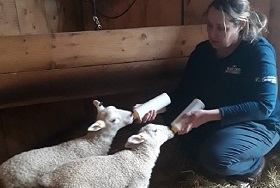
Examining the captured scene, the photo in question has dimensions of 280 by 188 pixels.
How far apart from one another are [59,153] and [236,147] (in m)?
0.79

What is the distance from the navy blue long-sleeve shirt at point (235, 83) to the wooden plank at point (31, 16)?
92cm

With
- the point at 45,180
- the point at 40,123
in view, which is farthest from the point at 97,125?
the point at 40,123

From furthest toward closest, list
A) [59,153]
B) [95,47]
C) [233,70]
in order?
[95,47]
[233,70]
[59,153]

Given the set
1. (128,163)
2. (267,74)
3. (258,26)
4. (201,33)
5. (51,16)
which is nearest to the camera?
(128,163)

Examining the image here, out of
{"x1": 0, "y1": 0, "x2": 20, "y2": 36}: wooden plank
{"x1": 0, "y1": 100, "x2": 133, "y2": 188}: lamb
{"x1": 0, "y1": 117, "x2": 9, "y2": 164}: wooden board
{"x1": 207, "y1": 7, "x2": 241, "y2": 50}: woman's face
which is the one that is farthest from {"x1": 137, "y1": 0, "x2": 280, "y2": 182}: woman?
{"x1": 0, "y1": 0, "x2": 20, "y2": 36}: wooden plank

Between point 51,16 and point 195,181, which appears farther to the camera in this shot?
point 51,16

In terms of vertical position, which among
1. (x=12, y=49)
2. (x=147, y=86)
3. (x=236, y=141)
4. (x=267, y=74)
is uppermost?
(x=12, y=49)

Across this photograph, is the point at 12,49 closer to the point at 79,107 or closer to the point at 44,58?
the point at 44,58

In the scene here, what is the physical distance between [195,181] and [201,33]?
0.82m

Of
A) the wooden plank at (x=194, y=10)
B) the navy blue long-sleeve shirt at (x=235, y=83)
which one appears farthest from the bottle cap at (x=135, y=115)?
the wooden plank at (x=194, y=10)

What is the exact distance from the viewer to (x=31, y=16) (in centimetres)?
198

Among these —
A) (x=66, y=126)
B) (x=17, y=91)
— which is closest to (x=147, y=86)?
(x=66, y=126)

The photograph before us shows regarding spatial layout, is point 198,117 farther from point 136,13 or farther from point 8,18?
point 8,18

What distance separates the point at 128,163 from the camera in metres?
1.32
